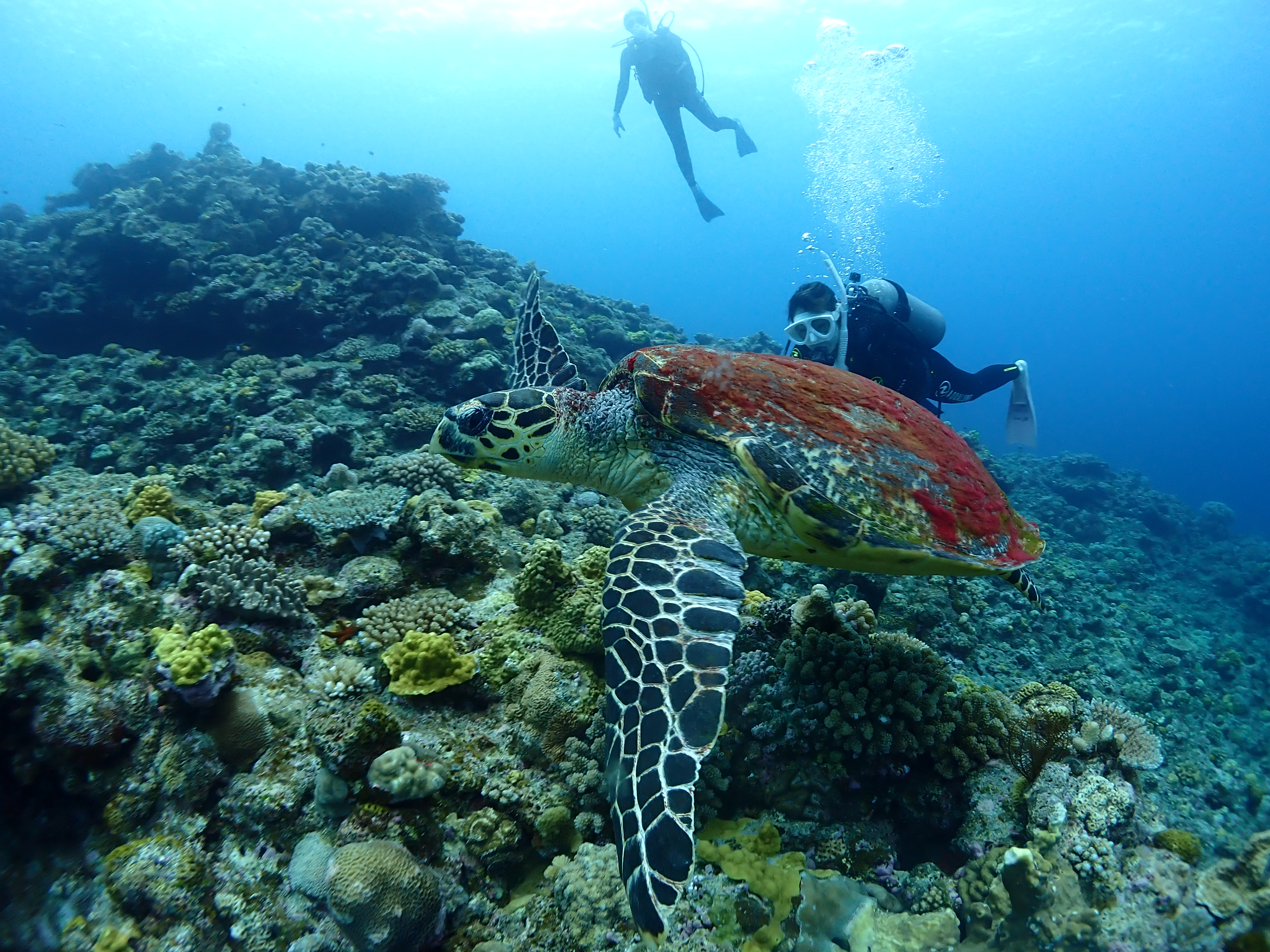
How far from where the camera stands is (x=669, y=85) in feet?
59.7

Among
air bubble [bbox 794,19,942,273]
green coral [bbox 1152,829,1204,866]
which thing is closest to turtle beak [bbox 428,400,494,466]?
green coral [bbox 1152,829,1204,866]

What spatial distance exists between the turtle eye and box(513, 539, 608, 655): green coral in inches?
34.2

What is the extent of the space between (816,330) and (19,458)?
761cm

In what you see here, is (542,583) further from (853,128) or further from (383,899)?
(853,128)

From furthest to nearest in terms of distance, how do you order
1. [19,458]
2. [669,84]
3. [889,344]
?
1. [669,84]
2. [889,344]
3. [19,458]

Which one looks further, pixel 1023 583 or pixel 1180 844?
pixel 1023 583

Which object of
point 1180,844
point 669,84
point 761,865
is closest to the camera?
point 1180,844

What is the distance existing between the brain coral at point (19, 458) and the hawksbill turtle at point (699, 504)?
4243mm

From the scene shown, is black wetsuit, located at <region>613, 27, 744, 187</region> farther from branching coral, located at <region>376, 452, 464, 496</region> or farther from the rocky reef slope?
the rocky reef slope

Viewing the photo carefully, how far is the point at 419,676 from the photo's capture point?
8.59ft

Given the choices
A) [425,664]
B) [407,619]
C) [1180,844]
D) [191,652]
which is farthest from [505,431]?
[1180,844]

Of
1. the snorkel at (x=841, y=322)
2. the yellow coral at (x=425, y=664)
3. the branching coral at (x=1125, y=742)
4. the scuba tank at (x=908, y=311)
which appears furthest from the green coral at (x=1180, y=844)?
the scuba tank at (x=908, y=311)

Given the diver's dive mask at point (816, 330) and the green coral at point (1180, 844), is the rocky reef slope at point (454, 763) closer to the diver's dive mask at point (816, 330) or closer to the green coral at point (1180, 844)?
the green coral at point (1180, 844)

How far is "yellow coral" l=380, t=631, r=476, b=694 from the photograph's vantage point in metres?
2.59
